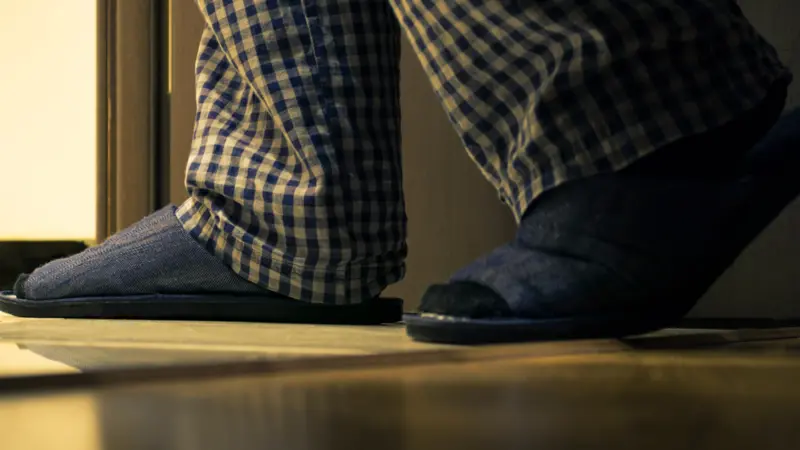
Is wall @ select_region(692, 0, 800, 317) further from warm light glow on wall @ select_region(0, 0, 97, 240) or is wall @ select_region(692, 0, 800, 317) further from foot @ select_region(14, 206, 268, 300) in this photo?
warm light glow on wall @ select_region(0, 0, 97, 240)

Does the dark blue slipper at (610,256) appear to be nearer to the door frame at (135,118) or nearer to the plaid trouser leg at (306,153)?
the plaid trouser leg at (306,153)

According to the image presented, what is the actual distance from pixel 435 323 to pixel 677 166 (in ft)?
0.61

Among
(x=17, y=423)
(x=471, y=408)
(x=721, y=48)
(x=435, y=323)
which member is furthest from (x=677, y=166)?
(x=17, y=423)

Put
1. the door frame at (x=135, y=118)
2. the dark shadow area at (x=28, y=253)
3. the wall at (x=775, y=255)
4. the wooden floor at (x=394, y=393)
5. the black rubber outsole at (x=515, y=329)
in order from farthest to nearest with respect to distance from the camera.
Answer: the dark shadow area at (x=28, y=253) < the door frame at (x=135, y=118) < the wall at (x=775, y=255) < the black rubber outsole at (x=515, y=329) < the wooden floor at (x=394, y=393)

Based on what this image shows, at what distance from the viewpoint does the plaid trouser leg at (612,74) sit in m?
0.56

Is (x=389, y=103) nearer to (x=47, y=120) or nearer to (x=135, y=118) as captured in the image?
(x=135, y=118)

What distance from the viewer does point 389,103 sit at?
2.76ft

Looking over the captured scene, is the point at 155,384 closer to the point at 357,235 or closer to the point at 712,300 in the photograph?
the point at 357,235

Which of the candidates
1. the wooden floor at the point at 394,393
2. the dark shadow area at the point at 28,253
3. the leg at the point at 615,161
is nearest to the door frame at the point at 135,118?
the dark shadow area at the point at 28,253

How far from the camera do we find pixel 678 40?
1.84ft

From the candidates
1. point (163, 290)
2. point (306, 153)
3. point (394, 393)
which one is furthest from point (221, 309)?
point (394, 393)

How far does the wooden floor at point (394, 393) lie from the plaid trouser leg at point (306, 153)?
18 centimetres

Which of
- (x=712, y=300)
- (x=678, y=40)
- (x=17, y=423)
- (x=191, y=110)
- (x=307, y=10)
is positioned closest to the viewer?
(x=17, y=423)

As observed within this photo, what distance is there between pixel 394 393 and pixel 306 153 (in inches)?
17.3
